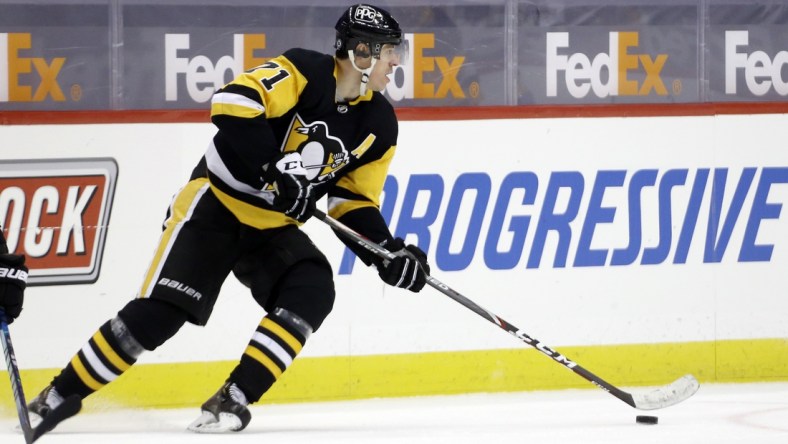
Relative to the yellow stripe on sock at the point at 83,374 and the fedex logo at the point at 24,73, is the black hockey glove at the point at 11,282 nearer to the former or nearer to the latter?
the yellow stripe on sock at the point at 83,374

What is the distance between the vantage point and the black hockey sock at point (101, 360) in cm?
345

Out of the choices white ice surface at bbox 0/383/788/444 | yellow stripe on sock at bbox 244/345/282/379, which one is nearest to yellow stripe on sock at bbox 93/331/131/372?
white ice surface at bbox 0/383/788/444

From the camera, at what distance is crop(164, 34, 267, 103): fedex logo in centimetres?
438

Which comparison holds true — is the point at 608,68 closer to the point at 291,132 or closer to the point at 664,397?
the point at 664,397

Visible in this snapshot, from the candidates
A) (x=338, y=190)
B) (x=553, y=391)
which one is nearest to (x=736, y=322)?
(x=553, y=391)

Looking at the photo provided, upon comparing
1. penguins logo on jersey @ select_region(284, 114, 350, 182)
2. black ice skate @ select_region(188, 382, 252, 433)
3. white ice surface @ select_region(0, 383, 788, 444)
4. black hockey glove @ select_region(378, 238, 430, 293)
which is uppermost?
penguins logo on jersey @ select_region(284, 114, 350, 182)

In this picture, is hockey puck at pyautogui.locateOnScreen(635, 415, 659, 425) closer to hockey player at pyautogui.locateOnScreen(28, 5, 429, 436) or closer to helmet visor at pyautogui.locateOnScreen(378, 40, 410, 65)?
hockey player at pyautogui.locateOnScreen(28, 5, 429, 436)

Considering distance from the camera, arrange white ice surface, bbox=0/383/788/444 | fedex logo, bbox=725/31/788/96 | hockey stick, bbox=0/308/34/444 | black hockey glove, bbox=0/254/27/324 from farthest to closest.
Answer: fedex logo, bbox=725/31/788/96 < white ice surface, bbox=0/383/788/444 < black hockey glove, bbox=0/254/27/324 < hockey stick, bbox=0/308/34/444

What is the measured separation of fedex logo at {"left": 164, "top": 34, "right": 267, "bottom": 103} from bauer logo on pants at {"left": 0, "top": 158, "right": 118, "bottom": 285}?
1.17ft

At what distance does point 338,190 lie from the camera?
3736 millimetres

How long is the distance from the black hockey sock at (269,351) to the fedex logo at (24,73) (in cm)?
120

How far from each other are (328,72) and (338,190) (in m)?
0.36

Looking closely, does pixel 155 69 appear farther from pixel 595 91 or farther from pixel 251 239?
pixel 595 91

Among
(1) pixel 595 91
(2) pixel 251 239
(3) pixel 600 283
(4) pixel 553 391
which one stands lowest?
(4) pixel 553 391
